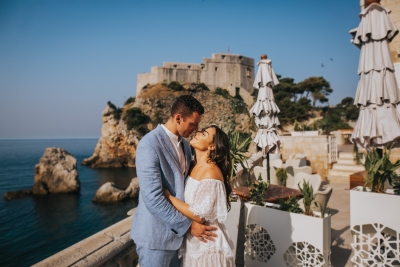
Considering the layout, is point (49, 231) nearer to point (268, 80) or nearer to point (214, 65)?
point (268, 80)

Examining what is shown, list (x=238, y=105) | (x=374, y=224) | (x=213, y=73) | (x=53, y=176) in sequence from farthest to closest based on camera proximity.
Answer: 1. (x=213, y=73)
2. (x=238, y=105)
3. (x=53, y=176)
4. (x=374, y=224)

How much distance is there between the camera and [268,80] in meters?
6.16

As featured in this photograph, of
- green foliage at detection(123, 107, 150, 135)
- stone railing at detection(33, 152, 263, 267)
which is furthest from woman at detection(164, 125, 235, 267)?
green foliage at detection(123, 107, 150, 135)

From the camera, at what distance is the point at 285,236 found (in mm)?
2729

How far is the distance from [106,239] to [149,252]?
63 cm

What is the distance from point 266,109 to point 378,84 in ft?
8.95

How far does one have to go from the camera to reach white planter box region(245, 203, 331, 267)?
2545mm

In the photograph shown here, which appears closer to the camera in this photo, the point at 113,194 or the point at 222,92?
the point at 113,194

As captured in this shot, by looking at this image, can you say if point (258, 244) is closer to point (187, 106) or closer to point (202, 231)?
point (202, 231)

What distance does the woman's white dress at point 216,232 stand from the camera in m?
1.71

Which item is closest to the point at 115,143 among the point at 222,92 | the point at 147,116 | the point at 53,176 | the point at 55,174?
the point at 147,116

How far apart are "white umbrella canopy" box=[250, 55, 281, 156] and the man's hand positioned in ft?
16.4

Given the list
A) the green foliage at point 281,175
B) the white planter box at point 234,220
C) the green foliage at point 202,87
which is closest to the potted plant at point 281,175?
the green foliage at point 281,175

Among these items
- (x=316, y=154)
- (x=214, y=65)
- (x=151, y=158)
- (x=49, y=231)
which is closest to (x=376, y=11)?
(x=151, y=158)
